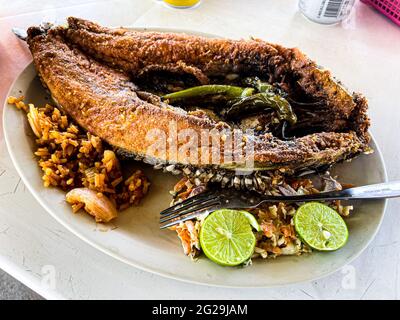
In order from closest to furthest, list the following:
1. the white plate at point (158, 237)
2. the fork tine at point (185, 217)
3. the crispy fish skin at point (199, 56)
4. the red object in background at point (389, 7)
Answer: the white plate at point (158, 237)
the fork tine at point (185, 217)
the crispy fish skin at point (199, 56)
the red object in background at point (389, 7)

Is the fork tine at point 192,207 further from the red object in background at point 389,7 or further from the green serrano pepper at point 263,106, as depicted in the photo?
the red object in background at point 389,7

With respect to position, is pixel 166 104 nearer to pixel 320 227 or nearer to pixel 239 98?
pixel 239 98

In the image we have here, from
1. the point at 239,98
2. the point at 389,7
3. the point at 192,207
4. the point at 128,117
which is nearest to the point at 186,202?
the point at 192,207

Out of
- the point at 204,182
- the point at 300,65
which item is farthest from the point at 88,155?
the point at 300,65

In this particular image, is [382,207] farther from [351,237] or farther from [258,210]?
[258,210]

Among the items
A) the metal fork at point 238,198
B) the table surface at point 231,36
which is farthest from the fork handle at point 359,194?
the table surface at point 231,36

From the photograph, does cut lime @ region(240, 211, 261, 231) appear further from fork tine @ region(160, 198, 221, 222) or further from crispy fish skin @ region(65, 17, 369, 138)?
crispy fish skin @ region(65, 17, 369, 138)

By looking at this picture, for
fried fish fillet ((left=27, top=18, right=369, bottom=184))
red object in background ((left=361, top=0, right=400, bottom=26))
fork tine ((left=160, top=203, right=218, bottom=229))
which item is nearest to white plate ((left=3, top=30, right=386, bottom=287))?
fork tine ((left=160, top=203, right=218, bottom=229))
